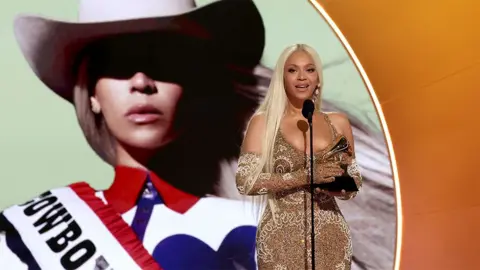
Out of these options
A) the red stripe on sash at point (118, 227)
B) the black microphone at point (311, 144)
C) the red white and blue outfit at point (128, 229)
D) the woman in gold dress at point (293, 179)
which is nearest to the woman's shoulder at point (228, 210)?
the red white and blue outfit at point (128, 229)

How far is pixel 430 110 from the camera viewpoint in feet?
9.16

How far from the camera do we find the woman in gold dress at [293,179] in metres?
2.17

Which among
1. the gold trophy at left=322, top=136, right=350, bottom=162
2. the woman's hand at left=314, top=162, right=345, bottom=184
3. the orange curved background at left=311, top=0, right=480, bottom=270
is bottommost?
the woman's hand at left=314, top=162, right=345, bottom=184

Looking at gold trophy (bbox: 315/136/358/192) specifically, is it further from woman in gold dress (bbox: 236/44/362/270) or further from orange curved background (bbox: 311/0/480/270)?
orange curved background (bbox: 311/0/480/270)

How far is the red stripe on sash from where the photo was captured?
8.69ft

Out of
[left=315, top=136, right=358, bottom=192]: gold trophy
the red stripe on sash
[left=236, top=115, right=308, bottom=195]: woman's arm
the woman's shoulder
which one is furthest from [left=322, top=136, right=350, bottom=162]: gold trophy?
the red stripe on sash

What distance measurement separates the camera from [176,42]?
272 cm

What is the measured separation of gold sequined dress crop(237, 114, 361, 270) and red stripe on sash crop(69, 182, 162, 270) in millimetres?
593

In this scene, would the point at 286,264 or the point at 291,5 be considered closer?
the point at 286,264

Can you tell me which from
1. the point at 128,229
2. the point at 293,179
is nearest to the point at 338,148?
the point at 293,179

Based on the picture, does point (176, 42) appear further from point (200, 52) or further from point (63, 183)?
point (63, 183)

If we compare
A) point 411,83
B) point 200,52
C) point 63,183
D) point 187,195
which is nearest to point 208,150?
point 187,195

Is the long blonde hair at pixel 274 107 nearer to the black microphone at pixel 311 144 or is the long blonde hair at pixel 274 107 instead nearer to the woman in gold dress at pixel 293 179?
the woman in gold dress at pixel 293 179

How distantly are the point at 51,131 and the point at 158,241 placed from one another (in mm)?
556
